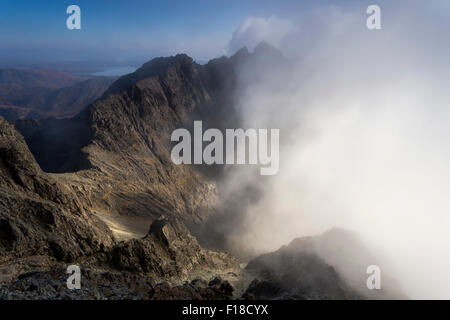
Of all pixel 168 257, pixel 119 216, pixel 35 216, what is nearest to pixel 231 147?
pixel 119 216

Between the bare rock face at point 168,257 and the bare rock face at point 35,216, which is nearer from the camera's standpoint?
the bare rock face at point 35,216

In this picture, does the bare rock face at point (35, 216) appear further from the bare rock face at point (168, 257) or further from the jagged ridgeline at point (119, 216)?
the bare rock face at point (168, 257)

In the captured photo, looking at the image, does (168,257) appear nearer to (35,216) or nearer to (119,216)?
(35,216)

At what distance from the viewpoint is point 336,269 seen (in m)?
48.0

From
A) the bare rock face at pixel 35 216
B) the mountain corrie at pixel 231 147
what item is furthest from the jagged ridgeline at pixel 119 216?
the mountain corrie at pixel 231 147

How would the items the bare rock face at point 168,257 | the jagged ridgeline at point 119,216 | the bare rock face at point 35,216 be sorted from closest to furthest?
the jagged ridgeline at point 119,216 → the bare rock face at point 35,216 → the bare rock face at point 168,257

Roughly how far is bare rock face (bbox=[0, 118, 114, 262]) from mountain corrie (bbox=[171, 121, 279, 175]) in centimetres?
11046

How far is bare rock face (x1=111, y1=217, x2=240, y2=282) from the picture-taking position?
48.3 meters

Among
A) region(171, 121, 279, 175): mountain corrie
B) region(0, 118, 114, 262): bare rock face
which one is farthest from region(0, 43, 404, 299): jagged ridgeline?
region(171, 121, 279, 175): mountain corrie

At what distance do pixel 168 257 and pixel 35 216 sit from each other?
22.6 meters

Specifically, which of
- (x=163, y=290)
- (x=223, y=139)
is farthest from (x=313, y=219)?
(x=163, y=290)

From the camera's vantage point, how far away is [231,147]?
182375 mm

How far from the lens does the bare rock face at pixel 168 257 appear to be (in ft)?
159

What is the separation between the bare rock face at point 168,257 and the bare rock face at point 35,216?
4.30m
